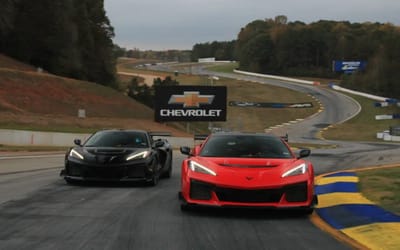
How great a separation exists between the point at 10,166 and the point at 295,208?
11.6 meters

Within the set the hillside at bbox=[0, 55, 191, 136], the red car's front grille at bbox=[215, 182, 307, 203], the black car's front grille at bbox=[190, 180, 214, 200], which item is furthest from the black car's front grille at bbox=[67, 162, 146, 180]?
the hillside at bbox=[0, 55, 191, 136]

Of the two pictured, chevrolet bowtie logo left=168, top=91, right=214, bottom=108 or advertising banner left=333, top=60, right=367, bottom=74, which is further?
advertising banner left=333, top=60, right=367, bottom=74

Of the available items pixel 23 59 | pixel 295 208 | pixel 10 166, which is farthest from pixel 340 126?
pixel 295 208

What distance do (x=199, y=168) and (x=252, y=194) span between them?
3.20 ft

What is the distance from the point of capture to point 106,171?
12.9 m

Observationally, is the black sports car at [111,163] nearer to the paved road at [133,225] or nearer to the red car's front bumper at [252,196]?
the paved road at [133,225]

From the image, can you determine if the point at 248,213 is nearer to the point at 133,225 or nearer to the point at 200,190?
the point at 200,190

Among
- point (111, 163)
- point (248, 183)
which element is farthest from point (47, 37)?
point (248, 183)

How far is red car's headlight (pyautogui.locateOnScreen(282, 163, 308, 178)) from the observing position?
364 inches

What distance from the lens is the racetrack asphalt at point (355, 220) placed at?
7.44 m

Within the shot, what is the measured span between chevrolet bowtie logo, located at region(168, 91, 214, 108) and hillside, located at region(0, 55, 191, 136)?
280 cm

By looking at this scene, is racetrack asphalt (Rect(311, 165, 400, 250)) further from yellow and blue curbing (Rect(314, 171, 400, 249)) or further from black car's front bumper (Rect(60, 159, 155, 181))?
black car's front bumper (Rect(60, 159, 155, 181))

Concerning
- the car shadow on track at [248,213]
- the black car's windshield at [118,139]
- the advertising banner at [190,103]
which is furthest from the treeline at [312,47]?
the car shadow on track at [248,213]

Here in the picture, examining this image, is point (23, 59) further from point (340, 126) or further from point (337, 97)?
point (337, 97)
